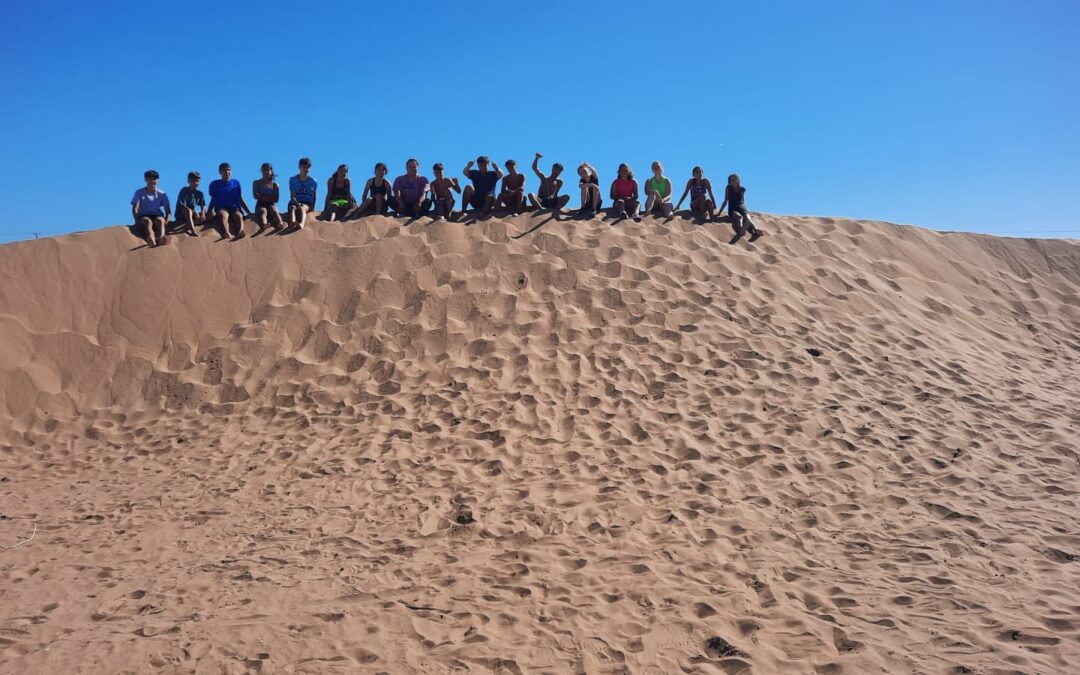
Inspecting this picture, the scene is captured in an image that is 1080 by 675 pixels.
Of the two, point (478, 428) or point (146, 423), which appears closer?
point (478, 428)

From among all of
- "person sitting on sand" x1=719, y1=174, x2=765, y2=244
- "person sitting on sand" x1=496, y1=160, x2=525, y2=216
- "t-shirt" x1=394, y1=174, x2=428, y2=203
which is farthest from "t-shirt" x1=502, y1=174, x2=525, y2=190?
"person sitting on sand" x1=719, y1=174, x2=765, y2=244

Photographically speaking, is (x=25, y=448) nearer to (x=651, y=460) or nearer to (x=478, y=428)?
(x=478, y=428)

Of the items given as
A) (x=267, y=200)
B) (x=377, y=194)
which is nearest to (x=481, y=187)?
(x=377, y=194)

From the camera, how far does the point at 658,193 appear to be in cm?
962

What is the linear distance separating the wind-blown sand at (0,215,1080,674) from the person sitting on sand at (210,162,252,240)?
441 millimetres

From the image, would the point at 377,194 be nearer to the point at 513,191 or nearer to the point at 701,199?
the point at 513,191

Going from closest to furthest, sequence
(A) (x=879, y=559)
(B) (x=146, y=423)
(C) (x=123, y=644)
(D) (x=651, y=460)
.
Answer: (C) (x=123, y=644)
(A) (x=879, y=559)
(D) (x=651, y=460)
(B) (x=146, y=423)

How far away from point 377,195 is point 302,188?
3.04 ft

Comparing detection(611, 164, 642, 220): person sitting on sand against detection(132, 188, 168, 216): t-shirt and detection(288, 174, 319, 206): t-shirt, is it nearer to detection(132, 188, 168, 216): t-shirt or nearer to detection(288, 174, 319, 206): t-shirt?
detection(288, 174, 319, 206): t-shirt

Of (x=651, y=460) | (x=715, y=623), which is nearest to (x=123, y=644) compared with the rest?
(x=715, y=623)

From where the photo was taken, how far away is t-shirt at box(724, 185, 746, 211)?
376 inches

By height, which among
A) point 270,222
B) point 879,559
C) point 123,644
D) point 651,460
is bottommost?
point 123,644

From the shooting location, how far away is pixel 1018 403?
6996 mm

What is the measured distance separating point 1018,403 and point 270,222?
27.9ft
